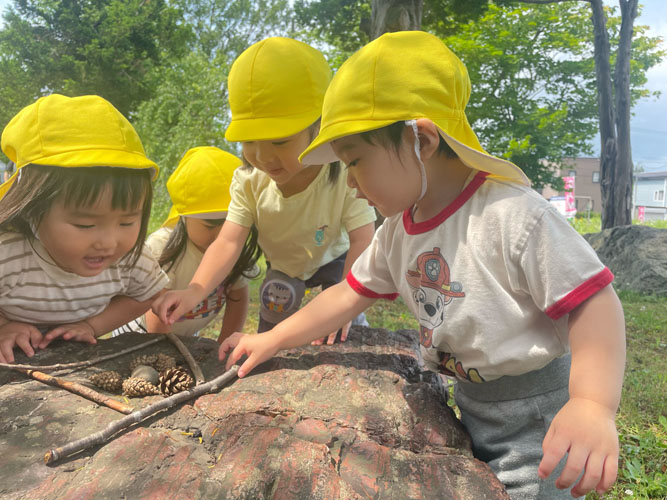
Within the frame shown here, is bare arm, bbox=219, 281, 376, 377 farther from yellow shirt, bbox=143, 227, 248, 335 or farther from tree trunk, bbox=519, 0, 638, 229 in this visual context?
tree trunk, bbox=519, 0, 638, 229

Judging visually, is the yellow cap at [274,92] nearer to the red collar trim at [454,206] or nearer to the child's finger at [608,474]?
the red collar trim at [454,206]

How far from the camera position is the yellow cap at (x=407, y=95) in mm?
1402

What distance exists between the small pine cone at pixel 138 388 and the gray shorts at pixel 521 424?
1073mm

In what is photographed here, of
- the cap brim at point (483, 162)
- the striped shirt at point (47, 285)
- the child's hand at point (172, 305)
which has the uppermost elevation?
the cap brim at point (483, 162)

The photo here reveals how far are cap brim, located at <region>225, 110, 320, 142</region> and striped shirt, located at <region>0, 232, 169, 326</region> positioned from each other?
73cm

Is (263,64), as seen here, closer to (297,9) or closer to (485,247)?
(485,247)

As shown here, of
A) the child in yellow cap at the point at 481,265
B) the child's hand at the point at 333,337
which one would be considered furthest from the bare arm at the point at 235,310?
the child in yellow cap at the point at 481,265

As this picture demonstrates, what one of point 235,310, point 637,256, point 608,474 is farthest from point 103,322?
point 637,256

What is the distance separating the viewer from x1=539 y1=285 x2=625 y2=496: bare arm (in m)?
1.12

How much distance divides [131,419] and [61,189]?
88 cm

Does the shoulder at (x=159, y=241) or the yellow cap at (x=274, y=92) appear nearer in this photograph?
the yellow cap at (x=274, y=92)

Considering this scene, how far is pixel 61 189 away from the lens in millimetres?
1797

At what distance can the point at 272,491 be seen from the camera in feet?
3.70

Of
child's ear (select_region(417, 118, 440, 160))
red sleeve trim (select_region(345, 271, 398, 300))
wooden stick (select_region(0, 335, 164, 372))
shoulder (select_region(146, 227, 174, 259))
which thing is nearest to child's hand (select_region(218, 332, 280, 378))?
red sleeve trim (select_region(345, 271, 398, 300))
